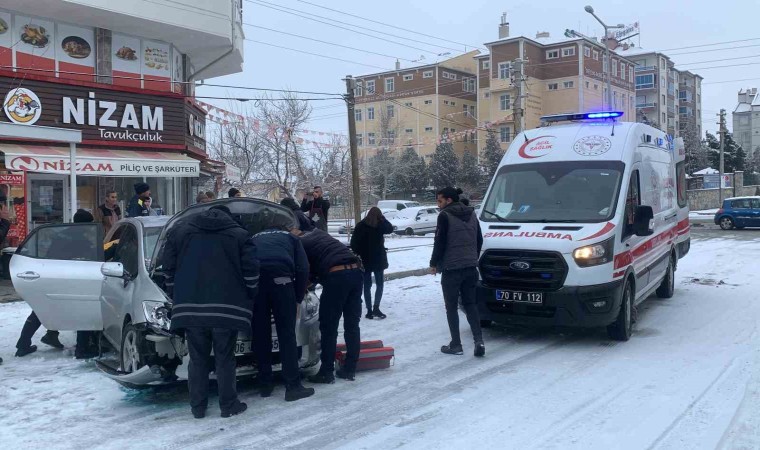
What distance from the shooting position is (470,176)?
55375 millimetres

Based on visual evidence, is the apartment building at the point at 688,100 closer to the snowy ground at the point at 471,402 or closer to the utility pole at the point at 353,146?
the utility pole at the point at 353,146

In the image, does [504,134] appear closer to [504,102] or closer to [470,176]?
[504,102]

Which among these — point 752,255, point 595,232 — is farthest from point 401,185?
point 595,232

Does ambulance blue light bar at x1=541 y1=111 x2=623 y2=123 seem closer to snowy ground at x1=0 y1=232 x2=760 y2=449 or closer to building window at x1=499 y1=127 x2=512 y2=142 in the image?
snowy ground at x1=0 y1=232 x2=760 y2=449

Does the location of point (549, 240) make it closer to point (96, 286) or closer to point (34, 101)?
point (96, 286)

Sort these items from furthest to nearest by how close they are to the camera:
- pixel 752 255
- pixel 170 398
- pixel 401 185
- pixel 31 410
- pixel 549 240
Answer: pixel 401 185 → pixel 752 255 → pixel 549 240 → pixel 170 398 → pixel 31 410

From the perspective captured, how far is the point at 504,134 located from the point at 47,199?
1979 inches

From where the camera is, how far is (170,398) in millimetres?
6047

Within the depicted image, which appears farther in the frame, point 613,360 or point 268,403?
point 613,360

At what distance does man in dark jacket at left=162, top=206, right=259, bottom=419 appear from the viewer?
206 inches

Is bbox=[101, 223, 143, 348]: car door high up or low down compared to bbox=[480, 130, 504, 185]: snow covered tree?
down

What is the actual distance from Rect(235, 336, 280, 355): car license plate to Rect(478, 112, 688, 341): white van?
295cm

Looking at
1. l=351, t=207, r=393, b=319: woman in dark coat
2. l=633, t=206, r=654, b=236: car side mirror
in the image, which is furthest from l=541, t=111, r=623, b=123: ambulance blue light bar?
l=351, t=207, r=393, b=319: woman in dark coat

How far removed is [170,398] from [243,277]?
1.61 meters
